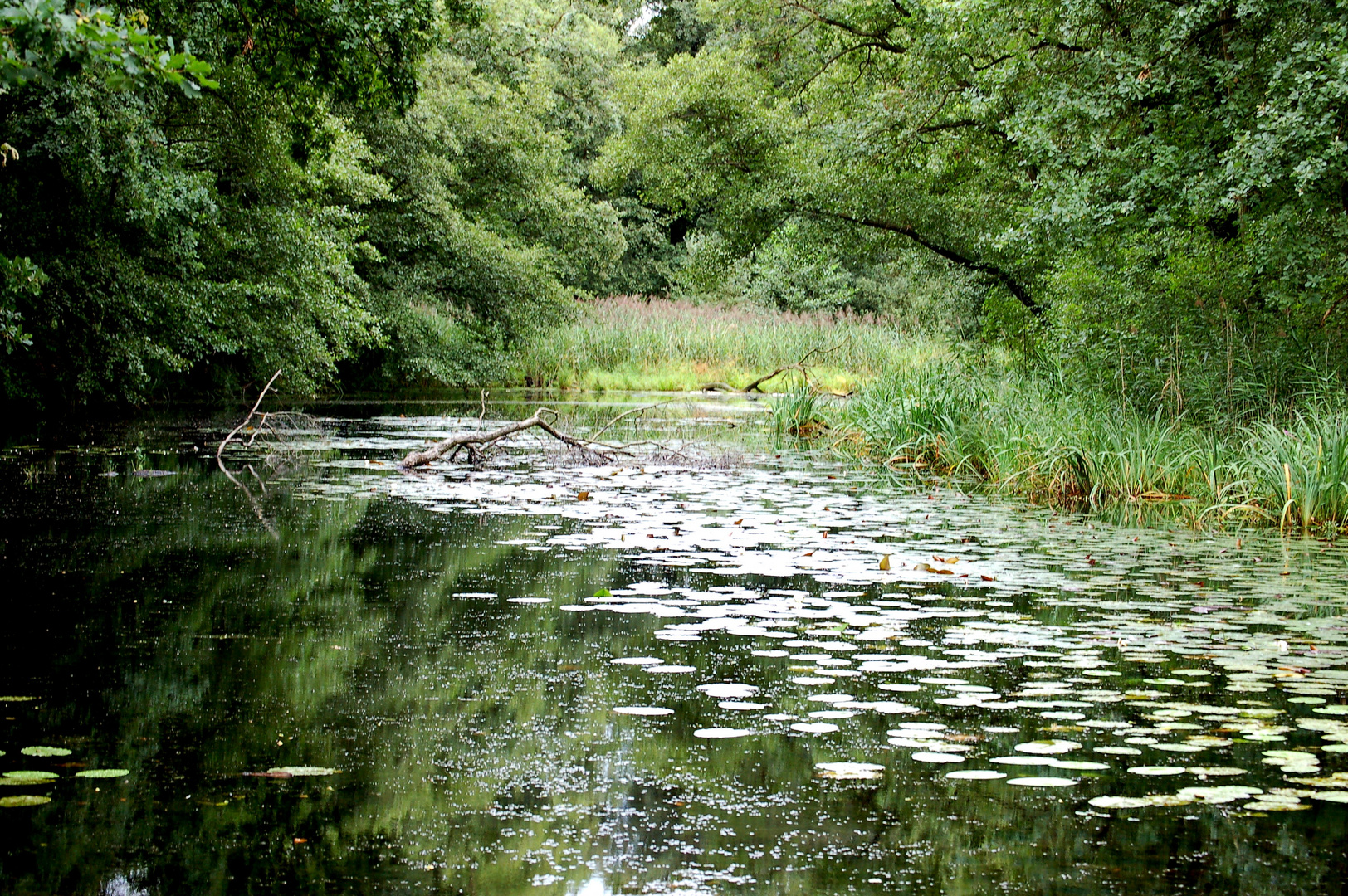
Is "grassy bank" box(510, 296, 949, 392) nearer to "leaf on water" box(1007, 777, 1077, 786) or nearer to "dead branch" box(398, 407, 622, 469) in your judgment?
"dead branch" box(398, 407, 622, 469)

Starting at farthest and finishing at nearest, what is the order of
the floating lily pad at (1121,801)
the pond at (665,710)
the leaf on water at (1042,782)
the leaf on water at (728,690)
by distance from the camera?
1. the leaf on water at (728,690)
2. the leaf on water at (1042,782)
3. the floating lily pad at (1121,801)
4. the pond at (665,710)

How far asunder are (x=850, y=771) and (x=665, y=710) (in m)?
0.81

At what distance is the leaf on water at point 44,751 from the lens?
3.65 m

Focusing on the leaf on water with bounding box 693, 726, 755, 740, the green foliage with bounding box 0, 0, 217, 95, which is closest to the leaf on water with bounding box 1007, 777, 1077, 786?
the leaf on water with bounding box 693, 726, 755, 740

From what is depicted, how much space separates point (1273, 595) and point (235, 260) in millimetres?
16730

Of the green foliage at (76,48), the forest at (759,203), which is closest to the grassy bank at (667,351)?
the forest at (759,203)

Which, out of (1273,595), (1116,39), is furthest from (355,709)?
(1116,39)

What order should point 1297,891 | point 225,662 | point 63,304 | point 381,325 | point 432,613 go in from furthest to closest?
1. point 381,325
2. point 63,304
3. point 432,613
4. point 225,662
5. point 1297,891

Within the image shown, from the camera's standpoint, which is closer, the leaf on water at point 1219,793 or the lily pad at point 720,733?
the leaf on water at point 1219,793

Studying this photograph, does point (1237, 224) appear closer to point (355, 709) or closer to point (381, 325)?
point (355, 709)

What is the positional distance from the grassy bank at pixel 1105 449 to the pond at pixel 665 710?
98 centimetres

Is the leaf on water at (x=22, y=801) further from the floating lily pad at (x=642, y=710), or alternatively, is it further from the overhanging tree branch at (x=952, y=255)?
the overhanging tree branch at (x=952, y=255)

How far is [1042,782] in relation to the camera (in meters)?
3.56

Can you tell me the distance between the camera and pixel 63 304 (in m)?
16.3
